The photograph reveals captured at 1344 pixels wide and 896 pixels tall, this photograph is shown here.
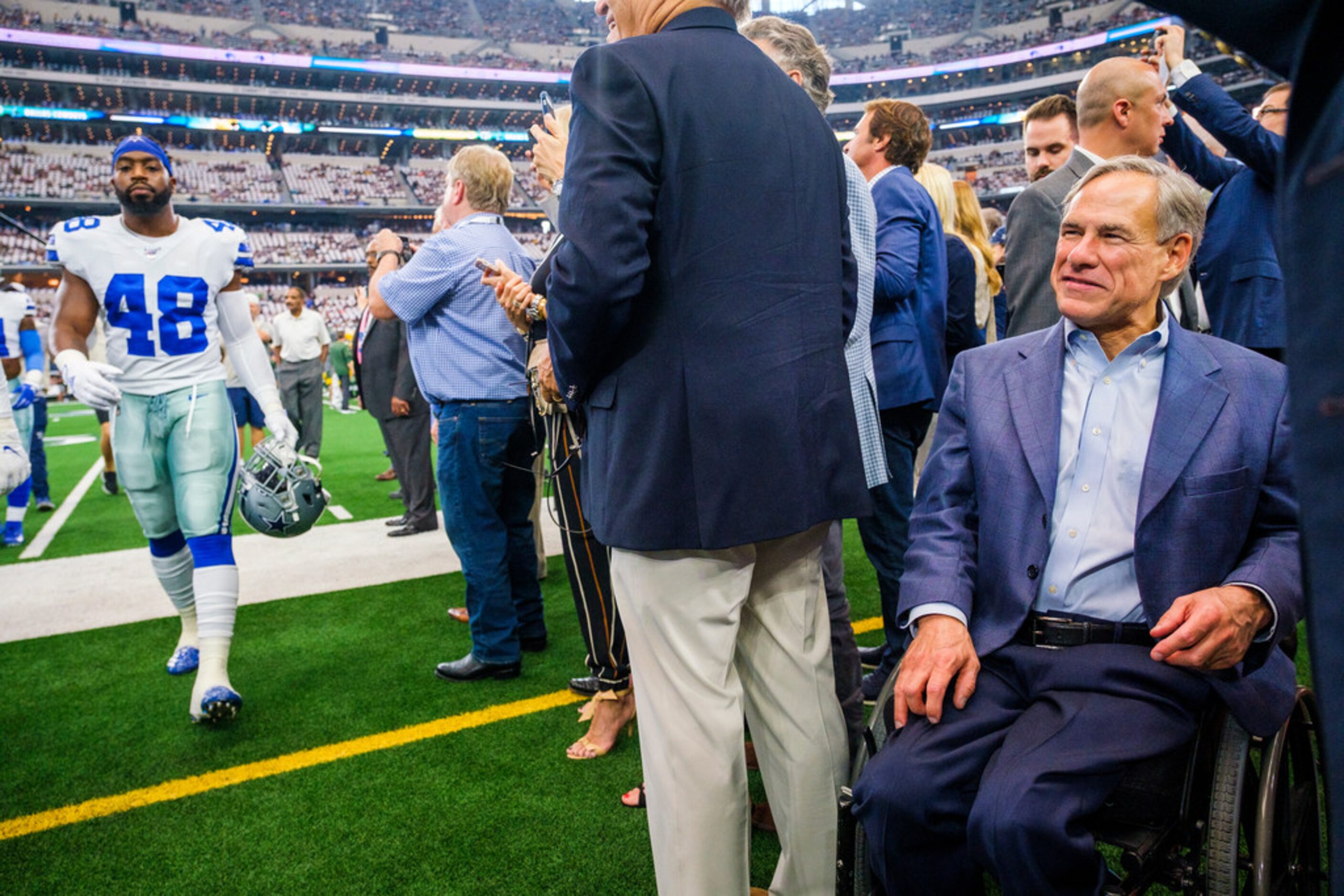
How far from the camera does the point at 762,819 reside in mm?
2383

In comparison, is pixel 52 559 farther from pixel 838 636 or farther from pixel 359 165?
pixel 359 165

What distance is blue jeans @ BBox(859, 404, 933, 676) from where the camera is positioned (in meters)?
3.01

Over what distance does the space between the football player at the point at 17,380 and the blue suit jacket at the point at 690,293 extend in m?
6.19

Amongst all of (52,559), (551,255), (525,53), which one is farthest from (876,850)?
(525,53)

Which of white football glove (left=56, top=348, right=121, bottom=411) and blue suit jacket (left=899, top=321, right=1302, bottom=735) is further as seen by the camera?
white football glove (left=56, top=348, right=121, bottom=411)

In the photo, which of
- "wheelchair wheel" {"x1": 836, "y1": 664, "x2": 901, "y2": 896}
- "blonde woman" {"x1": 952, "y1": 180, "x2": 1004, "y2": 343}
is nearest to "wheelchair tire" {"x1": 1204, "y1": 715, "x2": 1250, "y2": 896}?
"wheelchair wheel" {"x1": 836, "y1": 664, "x2": 901, "y2": 896}

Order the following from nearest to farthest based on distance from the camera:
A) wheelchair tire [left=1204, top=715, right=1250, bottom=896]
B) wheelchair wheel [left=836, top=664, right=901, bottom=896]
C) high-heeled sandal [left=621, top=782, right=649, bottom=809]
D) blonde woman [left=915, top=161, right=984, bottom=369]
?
wheelchair tire [left=1204, top=715, right=1250, bottom=896], wheelchair wheel [left=836, top=664, right=901, bottom=896], high-heeled sandal [left=621, top=782, right=649, bottom=809], blonde woman [left=915, top=161, right=984, bottom=369]

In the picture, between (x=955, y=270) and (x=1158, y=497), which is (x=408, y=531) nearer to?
(x=955, y=270)

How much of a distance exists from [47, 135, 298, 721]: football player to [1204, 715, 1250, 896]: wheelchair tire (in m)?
2.92

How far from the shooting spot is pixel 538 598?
387 centimetres

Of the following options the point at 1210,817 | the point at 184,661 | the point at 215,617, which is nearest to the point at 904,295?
the point at 1210,817

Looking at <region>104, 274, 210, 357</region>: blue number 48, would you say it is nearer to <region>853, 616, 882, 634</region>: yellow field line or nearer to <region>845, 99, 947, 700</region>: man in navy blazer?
<region>845, 99, 947, 700</region>: man in navy blazer

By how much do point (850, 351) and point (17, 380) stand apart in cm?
700

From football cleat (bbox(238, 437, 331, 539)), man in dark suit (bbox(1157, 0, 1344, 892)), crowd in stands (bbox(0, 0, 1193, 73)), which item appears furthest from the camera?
crowd in stands (bbox(0, 0, 1193, 73))
